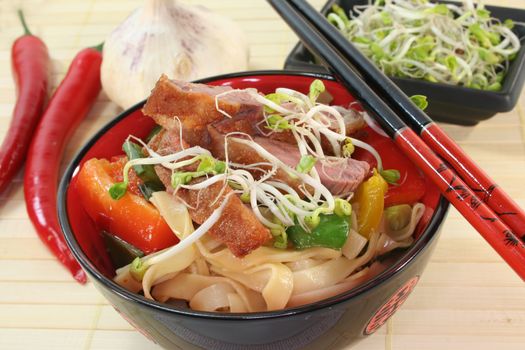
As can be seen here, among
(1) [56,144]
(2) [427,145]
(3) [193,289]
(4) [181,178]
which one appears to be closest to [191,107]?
(4) [181,178]

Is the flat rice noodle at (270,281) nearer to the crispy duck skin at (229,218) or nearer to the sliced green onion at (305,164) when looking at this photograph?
the crispy duck skin at (229,218)

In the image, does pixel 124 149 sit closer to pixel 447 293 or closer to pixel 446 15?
pixel 447 293

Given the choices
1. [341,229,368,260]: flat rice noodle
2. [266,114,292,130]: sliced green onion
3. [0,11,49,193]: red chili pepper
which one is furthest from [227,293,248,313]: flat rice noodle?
[0,11,49,193]: red chili pepper

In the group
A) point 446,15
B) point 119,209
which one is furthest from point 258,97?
point 446,15

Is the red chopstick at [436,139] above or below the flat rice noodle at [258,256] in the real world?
above

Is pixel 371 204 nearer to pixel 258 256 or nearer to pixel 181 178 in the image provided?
pixel 258 256

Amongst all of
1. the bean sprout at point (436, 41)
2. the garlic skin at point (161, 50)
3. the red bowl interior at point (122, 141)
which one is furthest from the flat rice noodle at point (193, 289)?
the bean sprout at point (436, 41)
